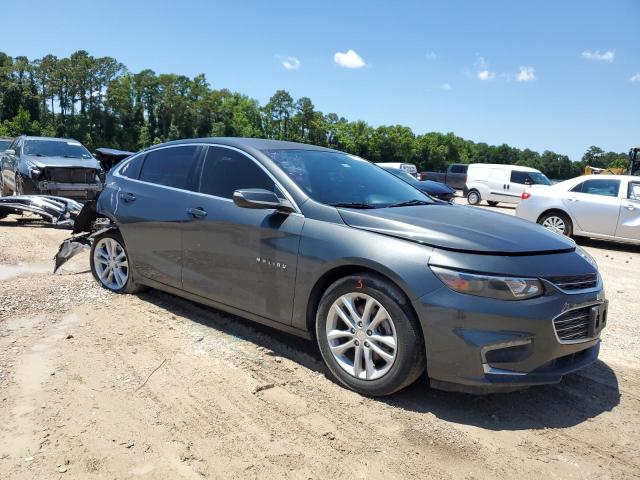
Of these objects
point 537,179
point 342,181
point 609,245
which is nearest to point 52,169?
point 342,181

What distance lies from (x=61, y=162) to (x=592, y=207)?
38.8ft

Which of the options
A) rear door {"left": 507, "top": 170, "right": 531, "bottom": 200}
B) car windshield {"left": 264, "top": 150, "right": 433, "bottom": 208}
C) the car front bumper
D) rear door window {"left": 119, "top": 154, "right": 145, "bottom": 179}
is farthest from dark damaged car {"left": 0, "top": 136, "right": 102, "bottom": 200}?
rear door {"left": 507, "top": 170, "right": 531, "bottom": 200}

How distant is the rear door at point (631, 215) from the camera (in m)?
10.4

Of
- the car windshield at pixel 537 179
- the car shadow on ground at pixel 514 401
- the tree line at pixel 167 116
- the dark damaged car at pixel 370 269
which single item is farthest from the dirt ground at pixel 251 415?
the tree line at pixel 167 116

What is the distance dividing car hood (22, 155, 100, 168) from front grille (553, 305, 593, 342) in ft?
37.2

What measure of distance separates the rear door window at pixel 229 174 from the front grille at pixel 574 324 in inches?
84.2

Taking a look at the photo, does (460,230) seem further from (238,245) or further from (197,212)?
(197,212)

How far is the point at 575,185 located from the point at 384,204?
30.0 ft

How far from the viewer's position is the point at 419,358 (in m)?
3.10

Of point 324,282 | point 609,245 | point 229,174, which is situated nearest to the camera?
point 324,282

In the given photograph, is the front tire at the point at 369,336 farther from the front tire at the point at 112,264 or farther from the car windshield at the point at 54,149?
the car windshield at the point at 54,149

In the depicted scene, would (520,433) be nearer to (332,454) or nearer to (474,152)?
(332,454)

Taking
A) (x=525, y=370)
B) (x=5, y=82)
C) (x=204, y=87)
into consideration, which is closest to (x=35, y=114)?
(x=5, y=82)

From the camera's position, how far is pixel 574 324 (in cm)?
311
